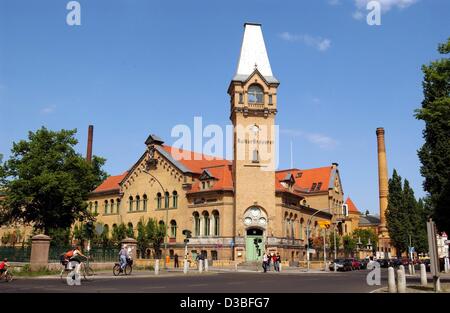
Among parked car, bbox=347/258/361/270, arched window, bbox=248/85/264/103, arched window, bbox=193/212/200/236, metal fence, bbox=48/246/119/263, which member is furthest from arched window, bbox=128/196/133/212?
parked car, bbox=347/258/361/270

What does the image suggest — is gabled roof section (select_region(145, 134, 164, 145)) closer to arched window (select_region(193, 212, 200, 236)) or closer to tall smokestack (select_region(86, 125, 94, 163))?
arched window (select_region(193, 212, 200, 236))

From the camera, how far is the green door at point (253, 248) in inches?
2035

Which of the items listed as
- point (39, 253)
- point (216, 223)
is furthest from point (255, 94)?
point (39, 253)

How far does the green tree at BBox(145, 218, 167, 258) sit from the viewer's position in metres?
57.2

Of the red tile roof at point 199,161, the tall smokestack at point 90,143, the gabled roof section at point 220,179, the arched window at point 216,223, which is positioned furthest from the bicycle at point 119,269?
the tall smokestack at point 90,143

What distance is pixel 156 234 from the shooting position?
188ft

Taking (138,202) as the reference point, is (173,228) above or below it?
below

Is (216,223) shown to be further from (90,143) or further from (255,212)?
(90,143)

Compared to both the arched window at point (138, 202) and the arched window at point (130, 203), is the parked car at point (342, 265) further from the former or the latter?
the arched window at point (130, 203)

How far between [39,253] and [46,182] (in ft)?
71.3

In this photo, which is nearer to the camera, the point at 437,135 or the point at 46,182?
the point at 437,135

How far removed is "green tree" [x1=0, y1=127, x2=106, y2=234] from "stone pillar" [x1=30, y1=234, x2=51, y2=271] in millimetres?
20729

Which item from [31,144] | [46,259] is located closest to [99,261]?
[46,259]
